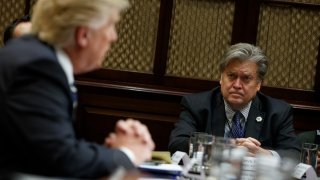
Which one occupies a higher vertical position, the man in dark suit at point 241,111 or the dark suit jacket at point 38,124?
the dark suit jacket at point 38,124

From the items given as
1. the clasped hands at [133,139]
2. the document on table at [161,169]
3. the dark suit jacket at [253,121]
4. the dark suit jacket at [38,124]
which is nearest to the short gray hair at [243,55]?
the dark suit jacket at [253,121]

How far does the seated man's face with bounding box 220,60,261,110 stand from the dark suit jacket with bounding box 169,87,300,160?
0.08m

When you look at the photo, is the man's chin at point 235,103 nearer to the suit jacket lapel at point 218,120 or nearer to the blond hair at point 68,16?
the suit jacket lapel at point 218,120

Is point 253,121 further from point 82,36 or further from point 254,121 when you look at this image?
point 82,36

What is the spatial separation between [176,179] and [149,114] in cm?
243

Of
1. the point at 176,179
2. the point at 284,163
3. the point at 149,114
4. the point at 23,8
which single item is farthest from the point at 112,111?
the point at 284,163

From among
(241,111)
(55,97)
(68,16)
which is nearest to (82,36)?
(68,16)

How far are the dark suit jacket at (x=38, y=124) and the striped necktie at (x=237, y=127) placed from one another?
7.22 ft

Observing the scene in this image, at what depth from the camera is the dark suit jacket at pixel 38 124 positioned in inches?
71.0

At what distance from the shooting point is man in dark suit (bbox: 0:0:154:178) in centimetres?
181

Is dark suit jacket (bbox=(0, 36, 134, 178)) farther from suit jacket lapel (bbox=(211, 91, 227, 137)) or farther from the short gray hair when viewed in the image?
the short gray hair

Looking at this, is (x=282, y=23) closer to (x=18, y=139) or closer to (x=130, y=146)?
(x=130, y=146)

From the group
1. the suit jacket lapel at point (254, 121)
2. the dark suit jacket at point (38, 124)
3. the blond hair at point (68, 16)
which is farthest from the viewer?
the suit jacket lapel at point (254, 121)

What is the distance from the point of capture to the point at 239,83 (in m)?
4.13
